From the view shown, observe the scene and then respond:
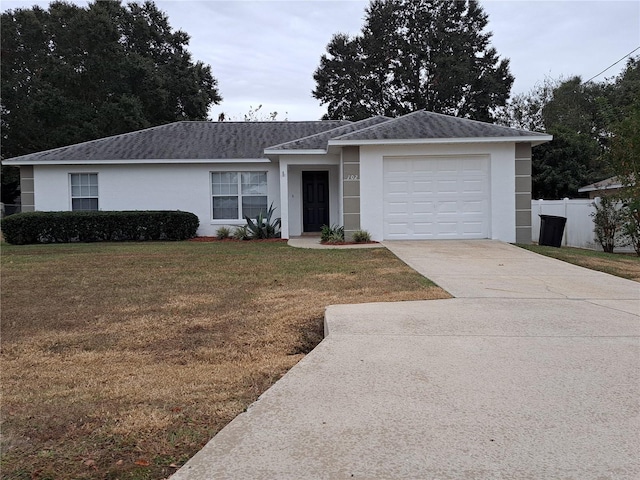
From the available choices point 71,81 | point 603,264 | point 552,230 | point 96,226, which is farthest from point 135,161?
point 71,81

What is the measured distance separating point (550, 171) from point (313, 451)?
2819cm

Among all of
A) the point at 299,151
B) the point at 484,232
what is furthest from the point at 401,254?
the point at 299,151

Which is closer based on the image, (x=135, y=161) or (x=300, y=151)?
(x=300, y=151)

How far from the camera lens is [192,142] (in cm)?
2019

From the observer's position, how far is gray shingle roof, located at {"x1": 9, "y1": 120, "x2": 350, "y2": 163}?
60.9ft

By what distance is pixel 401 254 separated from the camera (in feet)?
38.4

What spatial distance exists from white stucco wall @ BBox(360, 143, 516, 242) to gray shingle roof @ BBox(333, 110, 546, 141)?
293mm

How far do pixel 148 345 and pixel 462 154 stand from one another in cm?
1125

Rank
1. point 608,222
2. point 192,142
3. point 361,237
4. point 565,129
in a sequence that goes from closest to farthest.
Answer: point 361,237
point 608,222
point 192,142
point 565,129

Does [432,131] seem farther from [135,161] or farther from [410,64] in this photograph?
[410,64]

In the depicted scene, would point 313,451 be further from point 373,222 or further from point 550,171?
point 550,171

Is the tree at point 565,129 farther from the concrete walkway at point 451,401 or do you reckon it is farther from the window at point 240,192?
the concrete walkway at point 451,401

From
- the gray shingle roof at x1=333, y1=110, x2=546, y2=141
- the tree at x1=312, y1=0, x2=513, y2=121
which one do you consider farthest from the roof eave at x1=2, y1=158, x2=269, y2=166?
the tree at x1=312, y1=0, x2=513, y2=121

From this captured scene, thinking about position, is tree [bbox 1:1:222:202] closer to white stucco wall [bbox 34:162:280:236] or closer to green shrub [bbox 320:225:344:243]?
white stucco wall [bbox 34:162:280:236]
